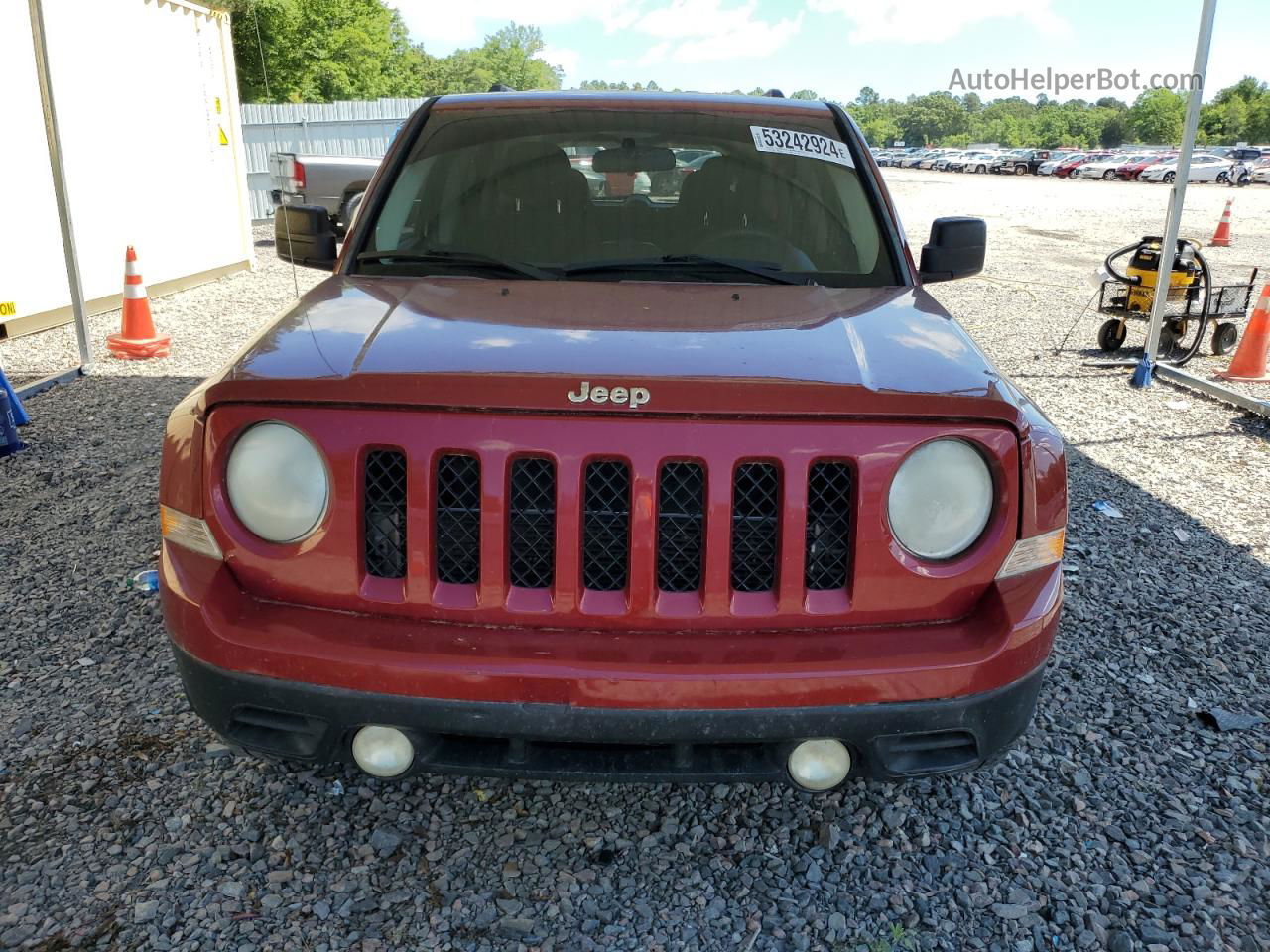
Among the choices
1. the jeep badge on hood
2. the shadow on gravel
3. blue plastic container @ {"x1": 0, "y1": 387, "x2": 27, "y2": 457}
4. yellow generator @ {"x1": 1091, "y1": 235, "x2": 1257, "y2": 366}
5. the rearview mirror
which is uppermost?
the rearview mirror

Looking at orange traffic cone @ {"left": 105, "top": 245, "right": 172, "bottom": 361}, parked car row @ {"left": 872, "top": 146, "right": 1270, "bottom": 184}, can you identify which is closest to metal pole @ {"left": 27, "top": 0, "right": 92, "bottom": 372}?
orange traffic cone @ {"left": 105, "top": 245, "right": 172, "bottom": 361}

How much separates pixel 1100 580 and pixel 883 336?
91.7 inches

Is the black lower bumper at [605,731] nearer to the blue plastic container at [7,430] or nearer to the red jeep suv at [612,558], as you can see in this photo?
the red jeep suv at [612,558]

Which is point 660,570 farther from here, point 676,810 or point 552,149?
point 552,149

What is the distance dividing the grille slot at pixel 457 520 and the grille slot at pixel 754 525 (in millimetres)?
508

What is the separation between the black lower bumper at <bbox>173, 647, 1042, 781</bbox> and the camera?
1.93 metres

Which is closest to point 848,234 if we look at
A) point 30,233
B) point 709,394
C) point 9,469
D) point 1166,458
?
point 709,394

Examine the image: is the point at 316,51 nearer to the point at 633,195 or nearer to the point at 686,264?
the point at 633,195

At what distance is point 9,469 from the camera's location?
17.2 ft

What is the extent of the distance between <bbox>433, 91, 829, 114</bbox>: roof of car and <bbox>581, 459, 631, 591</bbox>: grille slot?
1.94 meters

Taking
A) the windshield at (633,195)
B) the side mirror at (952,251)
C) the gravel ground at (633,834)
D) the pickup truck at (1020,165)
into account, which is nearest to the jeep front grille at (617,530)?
the gravel ground at (633,834)

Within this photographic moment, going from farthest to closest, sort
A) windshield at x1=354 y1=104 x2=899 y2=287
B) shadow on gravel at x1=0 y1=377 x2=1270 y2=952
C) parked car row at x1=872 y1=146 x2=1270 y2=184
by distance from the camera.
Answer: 1. parked car row at x1=872 y1=146 x2=1270 y2=184
2. windshield at x1=354 y1=104 x2=899 y2=287
3. shadow on gravel at x1=0 y1=377 x2=1270 y2=952

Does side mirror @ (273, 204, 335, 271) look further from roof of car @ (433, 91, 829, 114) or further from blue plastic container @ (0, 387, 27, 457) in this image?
blue plastic container @ (0, 387, 27, 457)

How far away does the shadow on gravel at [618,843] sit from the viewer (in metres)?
2.22
